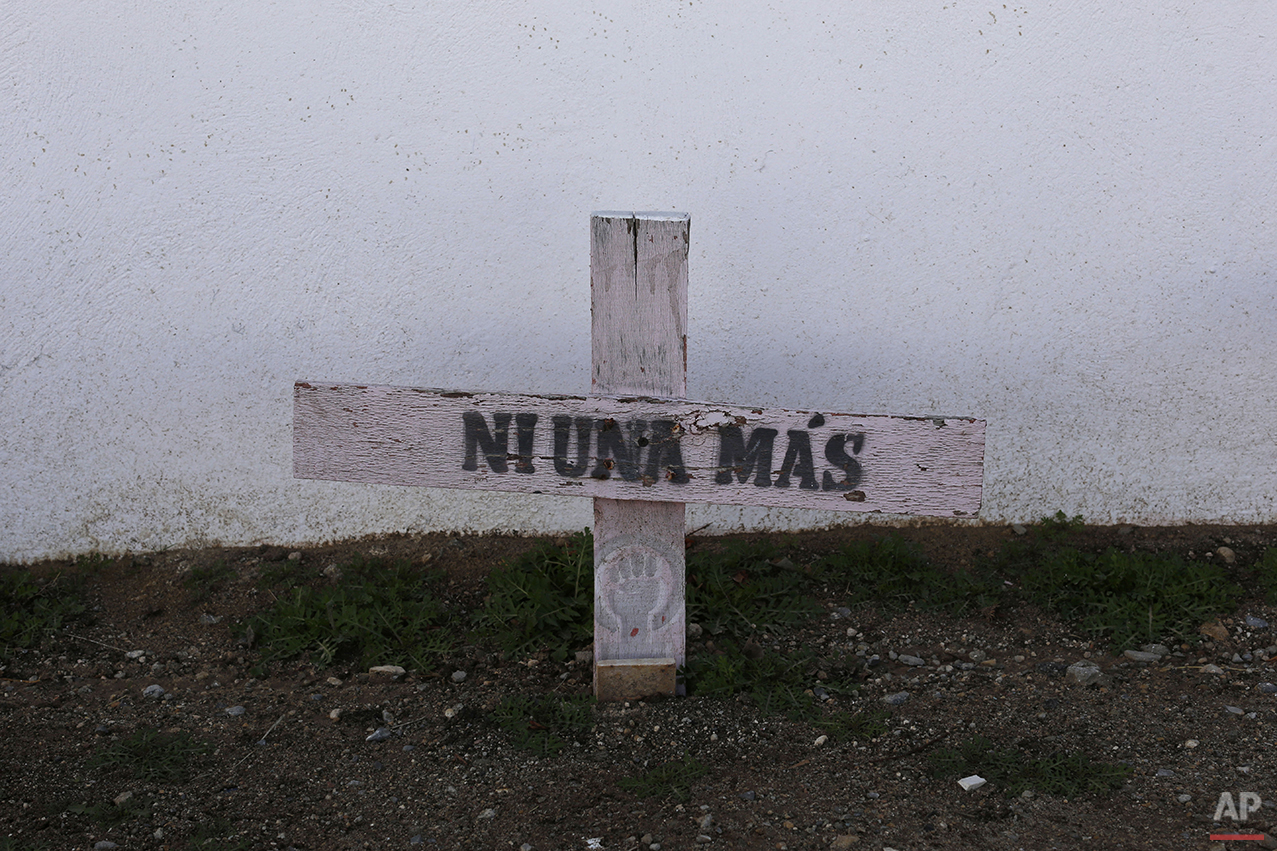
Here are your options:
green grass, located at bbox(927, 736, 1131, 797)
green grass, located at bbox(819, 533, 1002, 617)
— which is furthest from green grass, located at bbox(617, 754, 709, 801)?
green grass, located at bbox(819, 533, 1002, 617)

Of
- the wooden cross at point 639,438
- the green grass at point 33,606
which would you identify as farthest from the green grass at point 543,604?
the green grass at point 33,606

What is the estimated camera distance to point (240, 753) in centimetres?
232

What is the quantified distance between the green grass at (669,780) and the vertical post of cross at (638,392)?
296 mm

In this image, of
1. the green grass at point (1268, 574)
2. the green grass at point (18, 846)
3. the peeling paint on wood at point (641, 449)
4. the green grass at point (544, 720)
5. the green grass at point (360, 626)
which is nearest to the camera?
the green grass at point (18, 846)

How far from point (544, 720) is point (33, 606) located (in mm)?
1842

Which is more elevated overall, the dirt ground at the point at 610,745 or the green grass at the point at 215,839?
the dirt ground at the point at 610,745

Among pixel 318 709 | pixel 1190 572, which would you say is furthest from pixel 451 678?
pixel 1190 572

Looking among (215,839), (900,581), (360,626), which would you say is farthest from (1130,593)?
(215,839)

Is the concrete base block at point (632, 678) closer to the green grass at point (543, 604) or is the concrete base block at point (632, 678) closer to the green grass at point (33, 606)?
the green grass at point (543, 604)

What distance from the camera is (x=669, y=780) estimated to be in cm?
214

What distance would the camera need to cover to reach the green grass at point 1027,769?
205cm

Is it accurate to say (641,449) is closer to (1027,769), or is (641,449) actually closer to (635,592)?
(635,592)

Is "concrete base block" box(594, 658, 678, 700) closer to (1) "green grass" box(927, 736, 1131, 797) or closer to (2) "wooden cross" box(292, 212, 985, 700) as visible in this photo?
(2) "wooden cross" box(292, 212, 985, 700)

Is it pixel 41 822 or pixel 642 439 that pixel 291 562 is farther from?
pixel 642 439
